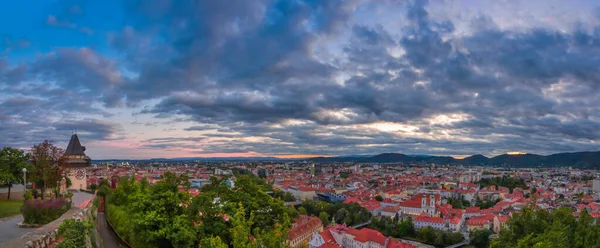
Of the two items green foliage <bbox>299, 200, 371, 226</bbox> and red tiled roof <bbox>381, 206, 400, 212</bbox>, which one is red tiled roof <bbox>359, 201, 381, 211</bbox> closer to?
red tiled roof <bbox>381, 206, 400, 212</bbox>

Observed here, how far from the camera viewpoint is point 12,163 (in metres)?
19.6

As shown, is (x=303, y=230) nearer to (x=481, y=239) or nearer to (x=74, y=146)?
(x=481, y=239)

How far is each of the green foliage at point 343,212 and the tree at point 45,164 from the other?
116ft


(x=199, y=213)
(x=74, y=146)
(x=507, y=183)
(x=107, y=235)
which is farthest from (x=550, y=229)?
(x=507, y=183)

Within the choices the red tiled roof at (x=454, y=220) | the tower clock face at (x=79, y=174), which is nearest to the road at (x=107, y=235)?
the tower clock face at (x=79, y=174)

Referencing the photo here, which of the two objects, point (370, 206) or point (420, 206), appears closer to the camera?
point (370, 206)

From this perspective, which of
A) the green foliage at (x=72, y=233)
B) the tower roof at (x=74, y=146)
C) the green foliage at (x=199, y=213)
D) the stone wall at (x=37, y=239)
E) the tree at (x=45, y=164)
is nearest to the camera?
the stone wall at (x=37, y=239)

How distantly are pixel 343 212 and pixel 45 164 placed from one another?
1523 inches

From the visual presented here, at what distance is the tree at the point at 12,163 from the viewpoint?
19.0 metres

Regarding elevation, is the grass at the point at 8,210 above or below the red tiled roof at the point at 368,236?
above

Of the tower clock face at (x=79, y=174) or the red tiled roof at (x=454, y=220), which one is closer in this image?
the tower clock face at (x=79, y=174)

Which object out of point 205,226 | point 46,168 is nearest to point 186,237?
point 205,226

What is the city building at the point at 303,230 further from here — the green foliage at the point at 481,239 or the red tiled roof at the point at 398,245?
the green foliage at the point at 481,239

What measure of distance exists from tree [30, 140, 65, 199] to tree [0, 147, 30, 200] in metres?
1.33
